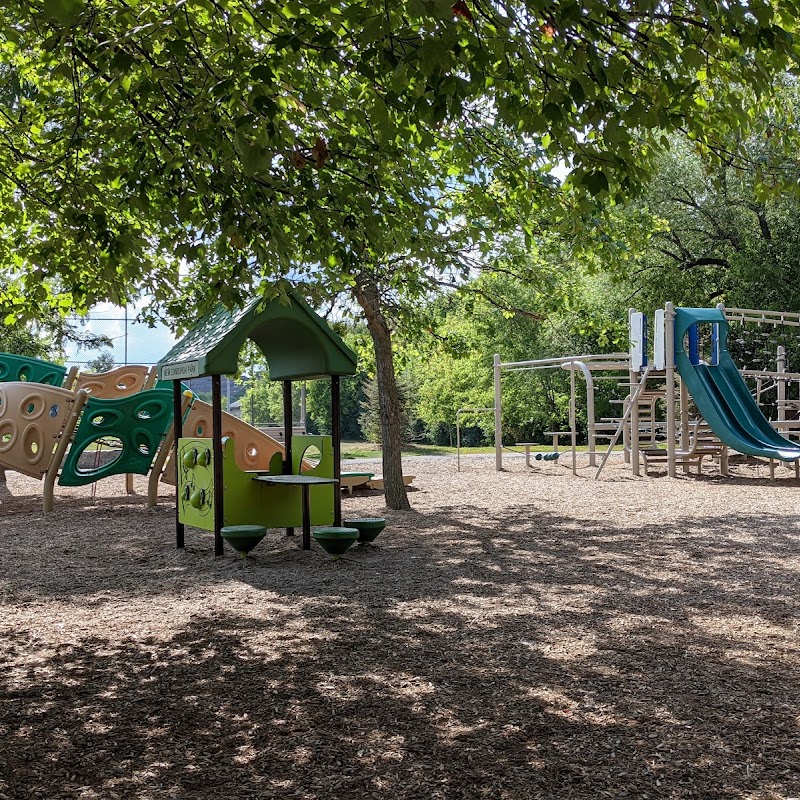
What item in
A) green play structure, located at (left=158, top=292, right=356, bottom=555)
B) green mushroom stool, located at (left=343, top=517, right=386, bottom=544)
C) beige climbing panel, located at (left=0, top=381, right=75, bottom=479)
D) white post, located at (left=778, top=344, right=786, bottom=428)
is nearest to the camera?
green play structure, located at (left=158, top=292, right=356, bottom=555)

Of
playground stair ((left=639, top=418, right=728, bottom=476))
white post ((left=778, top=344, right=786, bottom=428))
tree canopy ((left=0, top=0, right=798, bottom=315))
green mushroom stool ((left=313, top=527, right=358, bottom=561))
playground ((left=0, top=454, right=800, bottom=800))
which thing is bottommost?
playground ((left=0, top=454, right=800, bottom=800))

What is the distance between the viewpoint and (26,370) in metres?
16.2

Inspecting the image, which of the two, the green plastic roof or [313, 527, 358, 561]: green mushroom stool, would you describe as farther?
the green plastic roof

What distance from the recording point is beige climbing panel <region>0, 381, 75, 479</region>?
12.5 metres

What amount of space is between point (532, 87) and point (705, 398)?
37.7 feet

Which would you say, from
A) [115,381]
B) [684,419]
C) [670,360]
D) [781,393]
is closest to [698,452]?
[684,419]

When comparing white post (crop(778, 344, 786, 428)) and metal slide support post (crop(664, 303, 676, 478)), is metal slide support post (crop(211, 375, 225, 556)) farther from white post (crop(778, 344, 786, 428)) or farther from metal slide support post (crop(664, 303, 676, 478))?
white post (crop(778, 344, 786, 428))

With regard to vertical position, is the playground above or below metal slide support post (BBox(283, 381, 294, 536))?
below

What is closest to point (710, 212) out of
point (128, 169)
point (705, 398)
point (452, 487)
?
point (705, 398)

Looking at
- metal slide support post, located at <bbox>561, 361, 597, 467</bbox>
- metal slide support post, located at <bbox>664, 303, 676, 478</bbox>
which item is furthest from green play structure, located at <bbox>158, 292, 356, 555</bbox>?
metal slide support post, located at <bbox>561, 361, 597, 467</bbox>

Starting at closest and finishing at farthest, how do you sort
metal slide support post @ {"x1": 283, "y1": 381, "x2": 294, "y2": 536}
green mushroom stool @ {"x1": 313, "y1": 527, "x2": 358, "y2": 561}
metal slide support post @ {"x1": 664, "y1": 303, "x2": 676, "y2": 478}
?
green mushroom stool @ {"x1": 313, "y1": 527, "x2": 358, "y2": 561}
metal slide support post @ {"x1": 283, "y1": 381, "x2": 294, "y2": 536}
metal slide support post @ {"x1": 664, "y1": 303, "x2": 676, "y2": 478}

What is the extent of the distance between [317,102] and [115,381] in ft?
39.3

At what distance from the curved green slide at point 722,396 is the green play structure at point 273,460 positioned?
8.88 metres

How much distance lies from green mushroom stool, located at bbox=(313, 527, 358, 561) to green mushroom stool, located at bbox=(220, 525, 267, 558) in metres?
0.53
